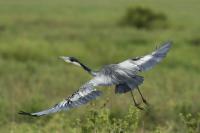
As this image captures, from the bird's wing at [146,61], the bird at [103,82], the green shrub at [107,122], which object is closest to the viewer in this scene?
the bird at [103,82]

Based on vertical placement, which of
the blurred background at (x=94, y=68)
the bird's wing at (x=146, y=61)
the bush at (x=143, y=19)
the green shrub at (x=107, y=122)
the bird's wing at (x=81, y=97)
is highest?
the bird's wing at (x=146, y=61)

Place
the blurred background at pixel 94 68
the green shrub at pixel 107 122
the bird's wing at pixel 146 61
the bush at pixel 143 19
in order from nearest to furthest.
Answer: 1. the bird's wing at pixel 146 61
2. the green shrub at pixel 107 122
3. the blurred background at pixel 94 68
4. the bush at pixel 143 19

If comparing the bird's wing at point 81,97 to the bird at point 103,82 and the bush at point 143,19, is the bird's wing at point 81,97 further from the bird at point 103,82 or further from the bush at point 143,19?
the bush at point 143,19

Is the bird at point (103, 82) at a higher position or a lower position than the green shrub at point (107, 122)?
higher

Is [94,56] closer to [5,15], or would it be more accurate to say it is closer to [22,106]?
[22,106]

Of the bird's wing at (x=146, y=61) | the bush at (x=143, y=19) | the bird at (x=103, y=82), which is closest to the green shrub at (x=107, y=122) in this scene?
the bird's wing at (x=146, y=61)

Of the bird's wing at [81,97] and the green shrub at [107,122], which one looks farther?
the green shrub at [107,122]

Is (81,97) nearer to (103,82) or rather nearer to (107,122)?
(103,82)

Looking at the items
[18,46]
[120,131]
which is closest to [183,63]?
[18,46]

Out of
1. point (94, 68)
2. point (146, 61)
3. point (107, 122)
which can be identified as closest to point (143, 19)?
point (94, 68)

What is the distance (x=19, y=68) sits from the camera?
12445 mm

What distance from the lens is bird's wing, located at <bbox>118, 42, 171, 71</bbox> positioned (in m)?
3.50

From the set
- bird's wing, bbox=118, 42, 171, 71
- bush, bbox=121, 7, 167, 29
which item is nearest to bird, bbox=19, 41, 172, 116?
bird's wing, bbox=118, 42, 171, 71

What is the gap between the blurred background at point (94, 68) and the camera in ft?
20.7
